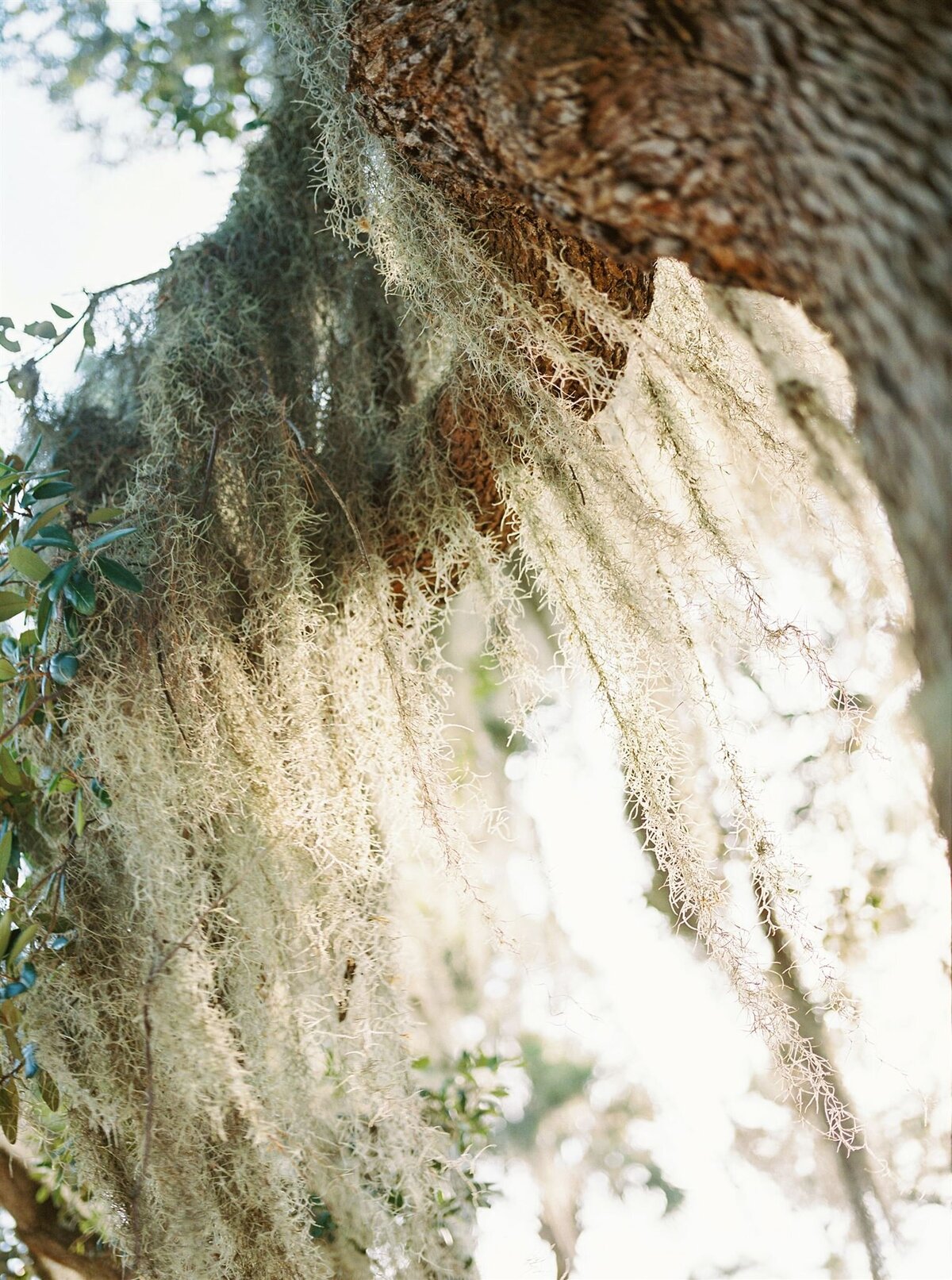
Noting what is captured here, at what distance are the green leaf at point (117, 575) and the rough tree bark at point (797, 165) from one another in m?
0.74

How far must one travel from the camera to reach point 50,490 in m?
1.33

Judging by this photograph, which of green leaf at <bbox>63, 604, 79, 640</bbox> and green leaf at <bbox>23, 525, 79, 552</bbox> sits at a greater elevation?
green leaf at <bbox>23, 525, 79, 552</bbox>

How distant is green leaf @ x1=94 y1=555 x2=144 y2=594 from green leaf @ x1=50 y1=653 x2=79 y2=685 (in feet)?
0.42

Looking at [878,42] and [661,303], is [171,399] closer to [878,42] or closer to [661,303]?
[661,303]

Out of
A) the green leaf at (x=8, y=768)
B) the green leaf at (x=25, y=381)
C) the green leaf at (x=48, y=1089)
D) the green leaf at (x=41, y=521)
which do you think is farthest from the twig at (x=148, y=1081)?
the green leaf at (x=25, y=381)

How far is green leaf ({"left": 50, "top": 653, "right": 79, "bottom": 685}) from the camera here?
134cm

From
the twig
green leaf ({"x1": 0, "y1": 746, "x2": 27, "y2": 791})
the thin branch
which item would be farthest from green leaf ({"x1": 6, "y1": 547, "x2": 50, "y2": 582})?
the thin branch

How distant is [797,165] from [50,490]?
3.50 ft

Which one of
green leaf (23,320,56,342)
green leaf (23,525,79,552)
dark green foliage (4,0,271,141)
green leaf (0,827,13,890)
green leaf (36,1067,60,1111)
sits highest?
dark green foliage (4,0,271,141)

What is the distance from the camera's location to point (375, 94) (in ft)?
3.66

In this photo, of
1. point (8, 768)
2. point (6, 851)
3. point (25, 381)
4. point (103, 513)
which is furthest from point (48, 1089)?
point (25, 381)

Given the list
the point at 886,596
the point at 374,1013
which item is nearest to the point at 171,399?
the point at 374,1013

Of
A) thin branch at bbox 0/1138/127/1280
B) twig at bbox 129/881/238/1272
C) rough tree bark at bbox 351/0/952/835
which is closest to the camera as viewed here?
rough tree bark at bbox 351/0/952/835

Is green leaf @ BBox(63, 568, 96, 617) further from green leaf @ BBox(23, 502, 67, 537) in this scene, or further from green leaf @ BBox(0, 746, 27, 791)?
green leaf @ BBox(0, 746, 27, 791)
